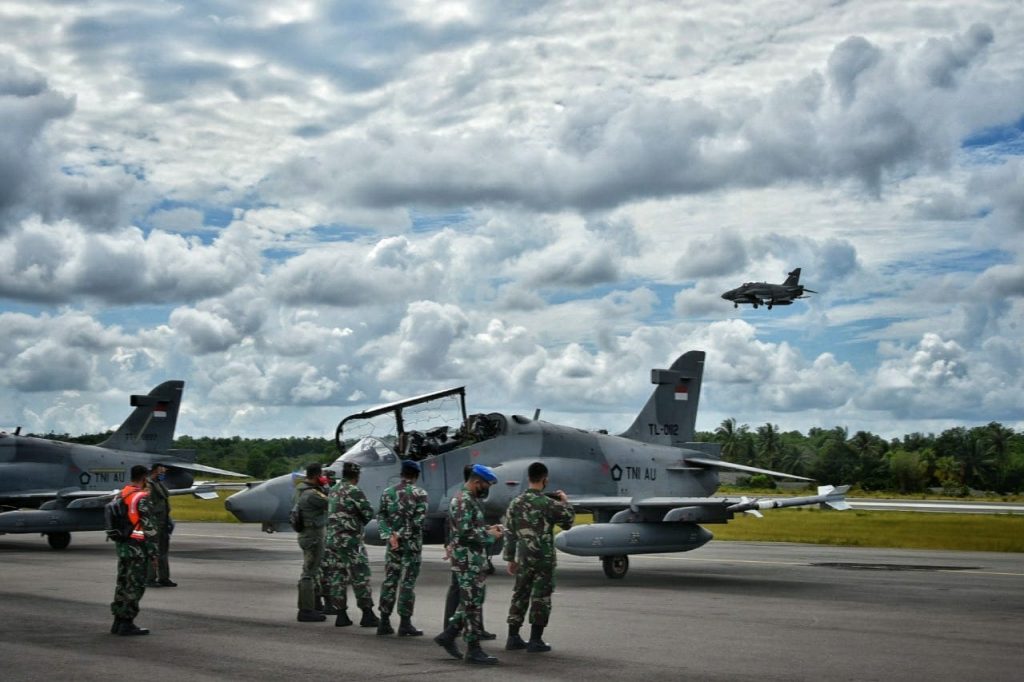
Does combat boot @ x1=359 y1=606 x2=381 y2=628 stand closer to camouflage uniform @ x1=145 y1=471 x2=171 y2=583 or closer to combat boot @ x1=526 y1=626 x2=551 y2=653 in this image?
combat boot @ x1=526 y1=626 x2=551 y2=653

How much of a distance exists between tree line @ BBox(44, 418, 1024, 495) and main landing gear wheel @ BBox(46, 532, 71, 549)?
1994 inches

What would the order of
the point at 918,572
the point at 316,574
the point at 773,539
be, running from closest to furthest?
the point at 316,574 < the point at 918,572 < the point at 773,539

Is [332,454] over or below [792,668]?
over

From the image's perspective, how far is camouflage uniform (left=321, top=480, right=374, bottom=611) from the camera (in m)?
12.5

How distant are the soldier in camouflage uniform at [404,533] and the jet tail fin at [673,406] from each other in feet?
46.6

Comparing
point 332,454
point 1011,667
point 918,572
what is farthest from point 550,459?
point 1011,667

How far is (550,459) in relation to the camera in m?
21.5

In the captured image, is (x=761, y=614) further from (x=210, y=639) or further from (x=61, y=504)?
(x=61, y=504)

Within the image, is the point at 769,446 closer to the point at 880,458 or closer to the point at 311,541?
the point at 880,458

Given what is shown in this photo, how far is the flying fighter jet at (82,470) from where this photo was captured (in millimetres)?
27266

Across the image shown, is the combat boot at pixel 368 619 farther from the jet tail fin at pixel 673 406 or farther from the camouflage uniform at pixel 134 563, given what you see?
the jet tail fin at pixel 673 406

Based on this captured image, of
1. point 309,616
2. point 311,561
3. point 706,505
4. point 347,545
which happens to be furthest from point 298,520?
point 706,505

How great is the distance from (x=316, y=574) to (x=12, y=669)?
169 inches

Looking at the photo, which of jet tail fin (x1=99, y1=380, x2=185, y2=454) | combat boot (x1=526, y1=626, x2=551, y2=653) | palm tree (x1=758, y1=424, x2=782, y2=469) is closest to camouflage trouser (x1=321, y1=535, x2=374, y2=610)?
combat boot (x1=526, y1=626, x2=551, y2=653)
